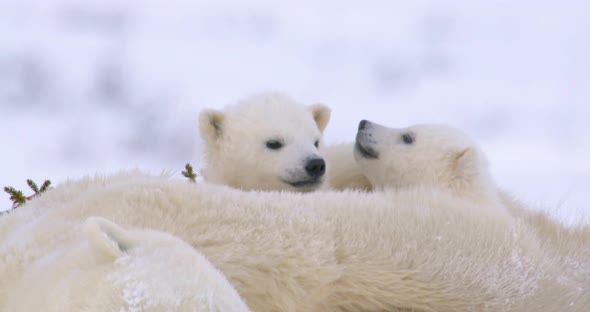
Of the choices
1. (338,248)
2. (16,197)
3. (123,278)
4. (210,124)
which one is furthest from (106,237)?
(210,124)

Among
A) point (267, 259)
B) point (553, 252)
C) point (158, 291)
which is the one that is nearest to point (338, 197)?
point (267, 259)

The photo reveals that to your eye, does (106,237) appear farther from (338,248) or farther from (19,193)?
(19,193)

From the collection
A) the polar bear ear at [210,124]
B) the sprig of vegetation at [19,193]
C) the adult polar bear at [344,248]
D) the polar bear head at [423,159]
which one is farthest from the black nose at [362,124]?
the adult polar bear at [344,248]

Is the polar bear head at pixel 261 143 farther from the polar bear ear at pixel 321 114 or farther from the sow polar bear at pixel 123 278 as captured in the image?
the sow polar bear at pixel 123 278

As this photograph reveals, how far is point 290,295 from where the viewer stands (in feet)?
7.06

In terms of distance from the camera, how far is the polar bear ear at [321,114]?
5.12m

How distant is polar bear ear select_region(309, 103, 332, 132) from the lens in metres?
5.12

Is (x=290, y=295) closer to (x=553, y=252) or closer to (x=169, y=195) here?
(x=169, y=195)

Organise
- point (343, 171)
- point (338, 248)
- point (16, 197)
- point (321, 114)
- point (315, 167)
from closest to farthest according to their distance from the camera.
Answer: point (338, 248), point (16, 197), point (315, 167), point (343, 171), point (321, 114)

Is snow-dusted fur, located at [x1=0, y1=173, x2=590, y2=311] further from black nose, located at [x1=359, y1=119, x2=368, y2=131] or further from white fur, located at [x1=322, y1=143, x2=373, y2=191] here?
black nose, located at [x1=359, y1=119, x2=368, y2=131]

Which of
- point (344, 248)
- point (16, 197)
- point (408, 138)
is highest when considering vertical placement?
point (408, 138)

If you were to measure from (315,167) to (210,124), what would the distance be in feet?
2.89

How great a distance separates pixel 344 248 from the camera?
7.39 ft

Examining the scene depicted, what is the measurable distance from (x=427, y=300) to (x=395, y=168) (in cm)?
200
